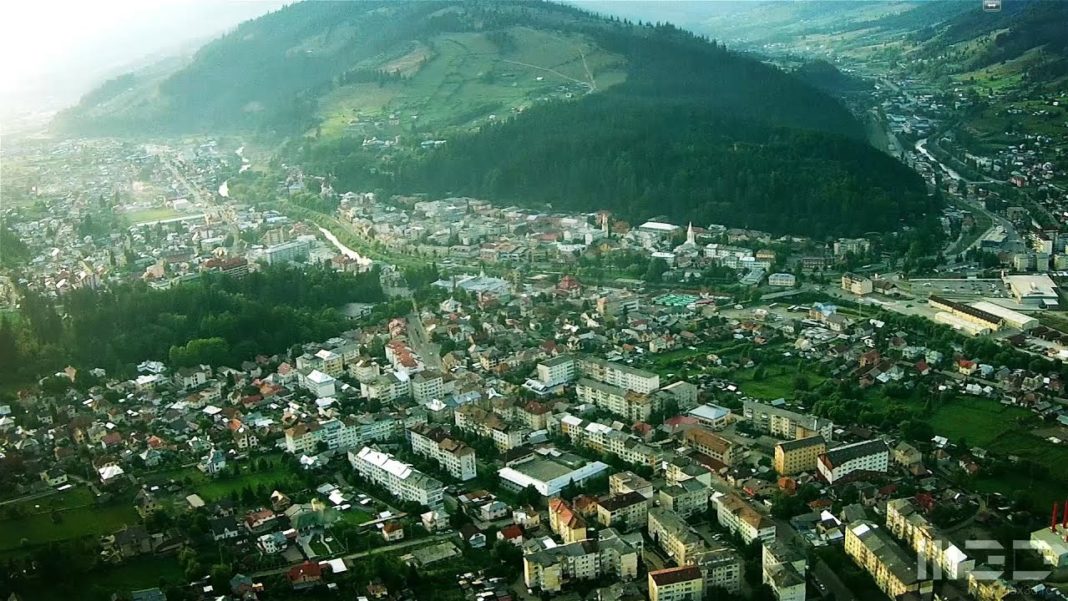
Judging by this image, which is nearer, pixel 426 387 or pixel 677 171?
pixel 426 387

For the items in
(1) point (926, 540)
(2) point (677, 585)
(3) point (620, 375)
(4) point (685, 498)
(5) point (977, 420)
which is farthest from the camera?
(3) point (620, 375)

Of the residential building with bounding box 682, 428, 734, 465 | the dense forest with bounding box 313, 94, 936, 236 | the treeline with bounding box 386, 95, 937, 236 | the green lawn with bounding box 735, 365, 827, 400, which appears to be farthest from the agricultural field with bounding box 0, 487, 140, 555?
the dense forest with bounding box 313, 94, 936, 236

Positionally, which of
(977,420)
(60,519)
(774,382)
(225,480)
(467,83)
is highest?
(467,83)

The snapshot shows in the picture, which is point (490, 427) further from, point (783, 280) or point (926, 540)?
point (783, 280)

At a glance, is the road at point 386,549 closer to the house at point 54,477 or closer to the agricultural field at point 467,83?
the house at point 54,477

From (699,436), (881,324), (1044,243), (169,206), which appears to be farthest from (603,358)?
(169,206)

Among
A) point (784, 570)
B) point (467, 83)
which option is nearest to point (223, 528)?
point (784, 570)
